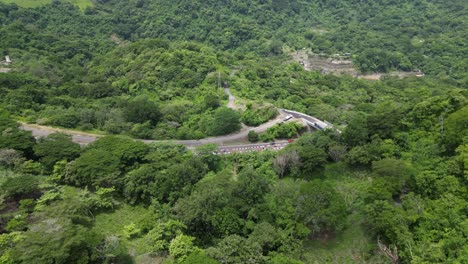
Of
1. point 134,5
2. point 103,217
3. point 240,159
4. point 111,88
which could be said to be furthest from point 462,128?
point 134,5

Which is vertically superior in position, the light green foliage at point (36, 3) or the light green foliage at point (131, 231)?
the light green foliage at point (36, 3)

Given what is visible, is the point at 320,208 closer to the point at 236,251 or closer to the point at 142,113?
the point at 236,251

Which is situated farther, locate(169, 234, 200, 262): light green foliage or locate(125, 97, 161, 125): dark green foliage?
locate(125, 97, 161, 125): dark green foliage

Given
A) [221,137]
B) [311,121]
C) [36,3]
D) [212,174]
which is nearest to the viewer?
[212,174]

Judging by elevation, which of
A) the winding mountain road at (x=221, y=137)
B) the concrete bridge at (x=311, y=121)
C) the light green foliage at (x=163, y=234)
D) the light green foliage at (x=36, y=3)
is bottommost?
the concrete bridge at (x=311, y=121)

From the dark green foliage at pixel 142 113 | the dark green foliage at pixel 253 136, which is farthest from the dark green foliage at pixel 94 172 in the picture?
the dark green foliage at pixel 253 136

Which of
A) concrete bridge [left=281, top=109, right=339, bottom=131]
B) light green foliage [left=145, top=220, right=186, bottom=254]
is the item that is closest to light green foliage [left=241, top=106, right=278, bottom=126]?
concrete bridge [left=281, top=109, right=339, bottom=131]

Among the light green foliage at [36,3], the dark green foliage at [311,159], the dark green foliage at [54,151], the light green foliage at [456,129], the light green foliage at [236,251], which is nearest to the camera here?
the light green foliage at [236,251]

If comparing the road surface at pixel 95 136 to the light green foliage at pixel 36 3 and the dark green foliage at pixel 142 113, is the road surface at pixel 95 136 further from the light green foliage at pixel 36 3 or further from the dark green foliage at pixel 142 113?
the light green foliage at pixel 36 3

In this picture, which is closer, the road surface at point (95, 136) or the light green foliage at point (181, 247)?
the light green foliage at point (181, 247)

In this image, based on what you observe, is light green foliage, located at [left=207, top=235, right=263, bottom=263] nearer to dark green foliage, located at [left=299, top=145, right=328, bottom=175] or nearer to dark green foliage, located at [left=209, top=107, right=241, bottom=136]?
dark green foliage, located at [left=299, top=145, right=328, bottom=175]

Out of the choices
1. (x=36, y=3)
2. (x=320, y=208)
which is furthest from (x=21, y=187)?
(x=36, y=3)
